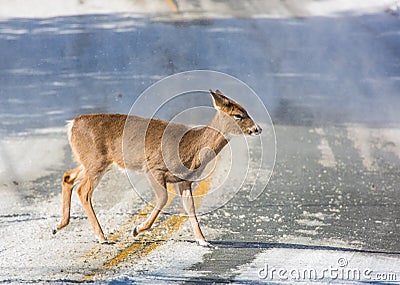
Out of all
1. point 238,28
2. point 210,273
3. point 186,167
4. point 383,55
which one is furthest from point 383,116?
point 210,273

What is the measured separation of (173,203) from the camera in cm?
953

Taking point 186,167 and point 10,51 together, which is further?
point 10,51

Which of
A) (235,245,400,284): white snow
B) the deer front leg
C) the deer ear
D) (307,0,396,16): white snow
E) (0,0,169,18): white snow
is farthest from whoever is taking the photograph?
(307,0,396,16): white snow

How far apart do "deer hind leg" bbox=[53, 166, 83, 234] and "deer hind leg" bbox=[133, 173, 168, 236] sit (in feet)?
2.41

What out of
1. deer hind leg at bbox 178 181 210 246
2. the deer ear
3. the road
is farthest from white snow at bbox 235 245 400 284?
the deer ear

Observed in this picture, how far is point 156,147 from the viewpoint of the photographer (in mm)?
8055

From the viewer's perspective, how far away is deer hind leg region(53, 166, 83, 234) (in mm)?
8203

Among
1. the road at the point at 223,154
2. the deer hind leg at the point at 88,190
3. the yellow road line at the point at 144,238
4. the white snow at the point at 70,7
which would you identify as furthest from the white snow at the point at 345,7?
the deer hind leg at the point at 88,190

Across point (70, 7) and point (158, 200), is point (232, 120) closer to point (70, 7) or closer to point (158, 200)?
point (158, 200)

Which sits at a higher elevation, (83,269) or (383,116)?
(83,269)

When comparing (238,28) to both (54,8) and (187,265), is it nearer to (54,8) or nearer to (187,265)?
(54,8)

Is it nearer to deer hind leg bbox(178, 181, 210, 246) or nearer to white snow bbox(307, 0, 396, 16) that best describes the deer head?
deer hind leg bbox(178, 181, 210, 246)

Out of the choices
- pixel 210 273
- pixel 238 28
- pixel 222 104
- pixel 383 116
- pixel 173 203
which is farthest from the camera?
pixel 238 28

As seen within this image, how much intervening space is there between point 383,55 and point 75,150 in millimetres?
11466
